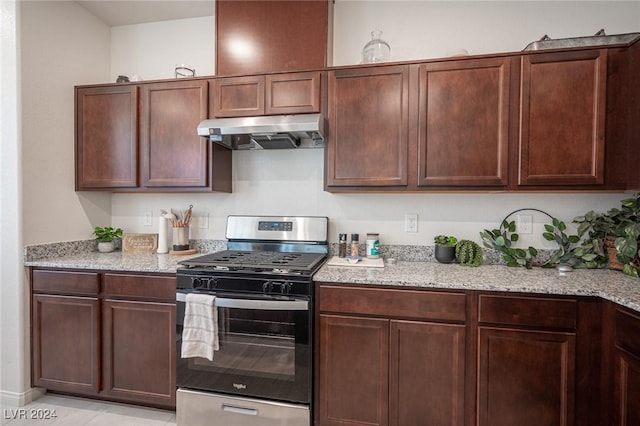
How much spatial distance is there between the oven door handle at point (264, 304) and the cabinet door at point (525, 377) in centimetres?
92

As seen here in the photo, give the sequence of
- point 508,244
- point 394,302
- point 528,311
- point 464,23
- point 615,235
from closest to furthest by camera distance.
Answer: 1. point 528,311
2. point 394,302
3. point 615,235
4. point 508,244
5. point 464,23

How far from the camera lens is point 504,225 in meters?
2.08

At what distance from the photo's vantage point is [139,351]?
1927 millimetres

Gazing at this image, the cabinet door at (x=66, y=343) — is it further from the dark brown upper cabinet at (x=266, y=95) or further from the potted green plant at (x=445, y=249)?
the potted green plant at (x=445, y=249)

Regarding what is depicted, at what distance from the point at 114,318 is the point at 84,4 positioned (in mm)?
2395

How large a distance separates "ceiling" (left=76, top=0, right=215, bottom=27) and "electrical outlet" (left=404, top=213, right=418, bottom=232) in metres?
2.19

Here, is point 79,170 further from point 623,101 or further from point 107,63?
point 623,101

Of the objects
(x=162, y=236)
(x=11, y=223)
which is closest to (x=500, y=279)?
(x=162, y=236)

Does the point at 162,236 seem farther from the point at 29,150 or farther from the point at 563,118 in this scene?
the point at 563,118

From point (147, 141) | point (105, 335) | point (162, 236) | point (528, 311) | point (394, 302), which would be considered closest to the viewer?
point (528, 311)

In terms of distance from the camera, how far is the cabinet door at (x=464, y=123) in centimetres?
183

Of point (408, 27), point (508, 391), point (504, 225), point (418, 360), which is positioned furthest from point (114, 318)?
point (408, 27)

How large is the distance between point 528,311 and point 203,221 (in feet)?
7.46

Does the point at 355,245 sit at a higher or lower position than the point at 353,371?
higher
